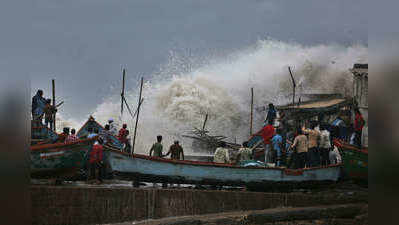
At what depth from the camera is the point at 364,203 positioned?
30.8ft

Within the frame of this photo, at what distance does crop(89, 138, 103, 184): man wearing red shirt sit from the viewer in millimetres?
9273

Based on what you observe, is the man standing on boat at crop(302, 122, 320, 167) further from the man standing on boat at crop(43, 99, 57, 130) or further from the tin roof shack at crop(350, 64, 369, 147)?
the man standing on boat at crop(43, 99, 57, 130)

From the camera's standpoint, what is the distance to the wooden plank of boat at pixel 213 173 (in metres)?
9.47

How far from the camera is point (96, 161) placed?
366 inches

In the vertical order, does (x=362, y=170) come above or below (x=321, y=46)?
below

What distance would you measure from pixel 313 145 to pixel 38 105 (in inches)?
222

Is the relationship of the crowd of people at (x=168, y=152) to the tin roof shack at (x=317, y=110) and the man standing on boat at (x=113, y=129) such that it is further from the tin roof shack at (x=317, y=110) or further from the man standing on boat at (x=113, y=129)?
the tin roof shack at (x=317, y=110)

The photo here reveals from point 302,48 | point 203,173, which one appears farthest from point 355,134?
point 203,173

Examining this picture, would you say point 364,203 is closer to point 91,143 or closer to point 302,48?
point 302,48

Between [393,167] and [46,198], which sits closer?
[393,167]

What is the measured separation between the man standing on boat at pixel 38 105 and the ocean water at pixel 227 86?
75 cm

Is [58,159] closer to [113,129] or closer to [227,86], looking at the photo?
[113,129]

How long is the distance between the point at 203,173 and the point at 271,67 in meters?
2.90

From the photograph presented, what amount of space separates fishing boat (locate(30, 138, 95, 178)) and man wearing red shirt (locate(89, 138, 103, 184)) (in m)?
0.15
